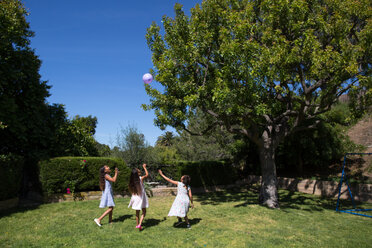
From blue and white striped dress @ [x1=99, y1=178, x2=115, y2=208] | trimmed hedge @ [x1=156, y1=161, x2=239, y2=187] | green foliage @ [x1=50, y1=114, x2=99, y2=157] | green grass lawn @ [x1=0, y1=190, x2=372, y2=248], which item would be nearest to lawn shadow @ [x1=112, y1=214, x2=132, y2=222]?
green grass lawn @ [x1=0, y1=190, x2=372, y2=248]

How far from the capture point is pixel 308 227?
25.5 ft

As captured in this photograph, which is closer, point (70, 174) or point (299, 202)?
point (70, 174)

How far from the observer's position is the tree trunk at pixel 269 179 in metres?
10.8

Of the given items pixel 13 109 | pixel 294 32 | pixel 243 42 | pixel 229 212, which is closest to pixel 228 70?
pixel 243 42

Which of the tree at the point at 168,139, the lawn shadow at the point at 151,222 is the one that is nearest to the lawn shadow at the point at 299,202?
the lawn shadow at the point at 151,222

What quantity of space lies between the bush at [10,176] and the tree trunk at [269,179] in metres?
10.2

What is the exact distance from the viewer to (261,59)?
944cm

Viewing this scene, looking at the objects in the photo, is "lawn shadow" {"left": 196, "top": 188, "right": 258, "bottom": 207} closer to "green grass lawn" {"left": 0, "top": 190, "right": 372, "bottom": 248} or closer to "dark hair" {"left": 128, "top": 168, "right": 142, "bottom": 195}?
"green grass lawn" {"left": 0, "top": 190, "right": 372, "bottom": 248}

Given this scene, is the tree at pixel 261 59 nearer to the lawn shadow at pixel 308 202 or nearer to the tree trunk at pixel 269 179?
the tree trunk at pixel 269 179

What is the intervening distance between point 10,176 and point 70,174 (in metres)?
2.23

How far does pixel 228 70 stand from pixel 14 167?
9.11 metres

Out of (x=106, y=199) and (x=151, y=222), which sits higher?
(x=106, y=199)

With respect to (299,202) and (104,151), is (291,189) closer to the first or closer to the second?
(299,202)

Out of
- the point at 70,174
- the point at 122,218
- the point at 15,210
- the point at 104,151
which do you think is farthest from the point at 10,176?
the point at 104,151
